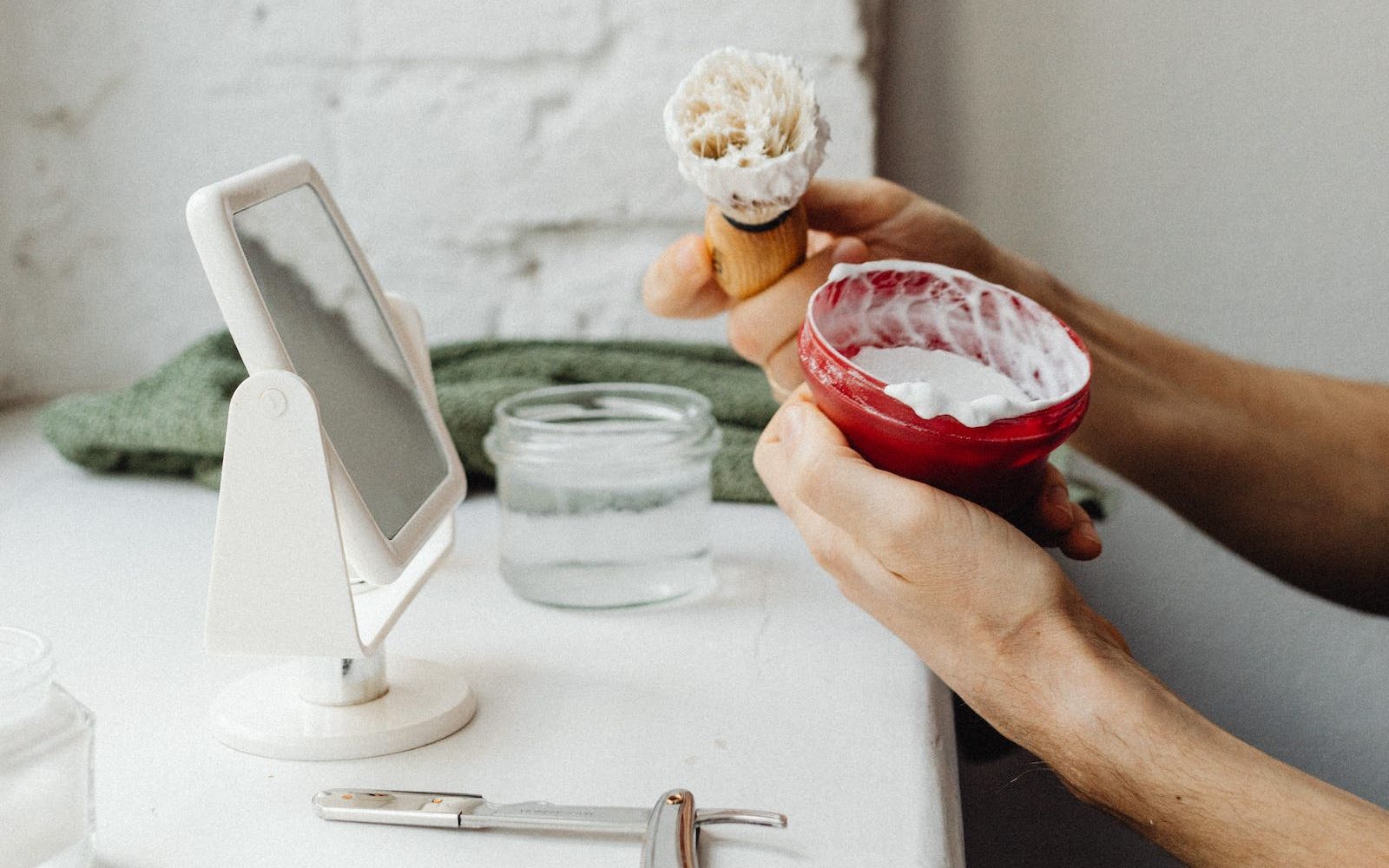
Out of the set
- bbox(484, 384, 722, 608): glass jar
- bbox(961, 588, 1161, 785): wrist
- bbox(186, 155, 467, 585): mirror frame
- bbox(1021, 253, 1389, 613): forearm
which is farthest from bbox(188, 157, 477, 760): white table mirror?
bbox(1021, 253, 1389, 613): forearm

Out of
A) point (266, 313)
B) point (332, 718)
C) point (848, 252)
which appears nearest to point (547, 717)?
point (332, 718)

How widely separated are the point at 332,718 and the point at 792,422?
23 centimetres

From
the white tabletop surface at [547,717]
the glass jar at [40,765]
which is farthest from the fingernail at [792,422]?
the glass jar at [40,765]

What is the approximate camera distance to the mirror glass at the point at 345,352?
0.48 m

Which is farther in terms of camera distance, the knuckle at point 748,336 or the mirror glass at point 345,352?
the knuckle at point 748,336

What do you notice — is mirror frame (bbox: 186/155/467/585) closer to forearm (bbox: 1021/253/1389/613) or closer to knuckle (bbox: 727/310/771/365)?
knuckle (bbox: 727/310/771/365)

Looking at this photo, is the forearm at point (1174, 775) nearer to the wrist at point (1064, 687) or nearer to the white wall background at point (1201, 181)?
the wrist at point (1064, 687)

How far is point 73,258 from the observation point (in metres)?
1.15

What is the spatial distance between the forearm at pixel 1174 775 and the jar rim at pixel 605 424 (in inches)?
9.9

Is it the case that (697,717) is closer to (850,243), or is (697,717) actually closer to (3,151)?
(850,243)

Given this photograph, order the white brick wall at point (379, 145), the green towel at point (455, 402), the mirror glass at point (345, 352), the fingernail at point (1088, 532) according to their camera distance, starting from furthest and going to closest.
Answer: the white brick wall at point (379, 145)
the green towel at point (455, 402)
the fingernail at point (1088, 532)
the mirror glass at point (345, 352)

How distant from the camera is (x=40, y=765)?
38 centimetres

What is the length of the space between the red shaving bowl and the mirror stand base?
0.21 metres

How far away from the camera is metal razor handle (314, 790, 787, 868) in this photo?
0.43m
